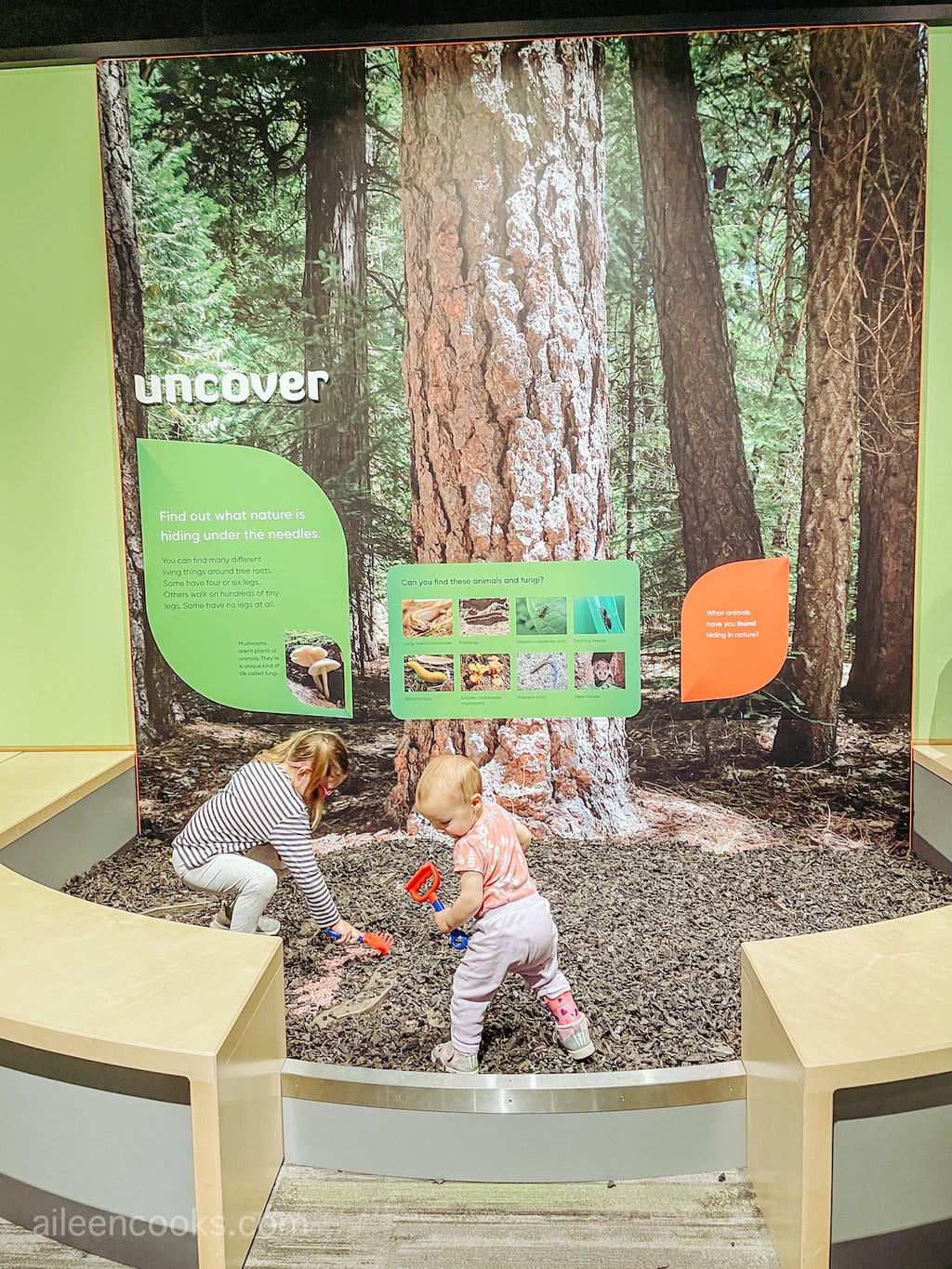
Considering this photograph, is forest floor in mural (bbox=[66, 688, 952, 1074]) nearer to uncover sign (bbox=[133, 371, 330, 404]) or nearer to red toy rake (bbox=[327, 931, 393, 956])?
red toy rake (bbox=[327, 931, 393, 956])

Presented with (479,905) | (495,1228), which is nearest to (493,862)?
(479,905)

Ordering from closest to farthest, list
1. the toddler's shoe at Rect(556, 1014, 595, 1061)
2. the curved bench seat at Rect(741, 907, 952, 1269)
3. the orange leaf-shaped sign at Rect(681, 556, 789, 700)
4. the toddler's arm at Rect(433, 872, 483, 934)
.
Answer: the curved bench seat at Rect(741, 907, 952, 1269) → the toddler's arm at Rect(433, 872, 483, 934) → the toddler's shoe at Rect(556, 1014, 595, 1061) → the orange leaf-shaped sign at Rect(681, 556, 789, 700)

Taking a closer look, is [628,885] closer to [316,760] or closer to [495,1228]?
[316,760]

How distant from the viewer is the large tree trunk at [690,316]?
3400 millimetres

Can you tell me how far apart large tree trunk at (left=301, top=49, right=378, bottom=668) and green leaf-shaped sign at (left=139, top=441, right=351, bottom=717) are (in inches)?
3.2

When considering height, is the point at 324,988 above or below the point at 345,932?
below

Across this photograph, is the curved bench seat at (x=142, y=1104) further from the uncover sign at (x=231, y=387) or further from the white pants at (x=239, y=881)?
the uncover sign at (x=231, y=387)

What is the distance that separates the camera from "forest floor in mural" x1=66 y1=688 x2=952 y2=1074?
2355mm

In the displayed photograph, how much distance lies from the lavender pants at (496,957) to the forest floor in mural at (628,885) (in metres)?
0.15

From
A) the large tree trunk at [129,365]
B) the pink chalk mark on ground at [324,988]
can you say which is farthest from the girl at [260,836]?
the large tree trunk at [129,365]

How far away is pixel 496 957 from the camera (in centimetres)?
203

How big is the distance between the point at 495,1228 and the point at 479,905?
60 cm

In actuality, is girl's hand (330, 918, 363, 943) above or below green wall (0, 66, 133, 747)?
below

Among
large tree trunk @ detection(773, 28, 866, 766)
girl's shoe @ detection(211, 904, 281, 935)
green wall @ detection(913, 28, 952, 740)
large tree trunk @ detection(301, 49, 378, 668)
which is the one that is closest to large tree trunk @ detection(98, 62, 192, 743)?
large tree trunk @ detection(301, 49, 378, 668)
